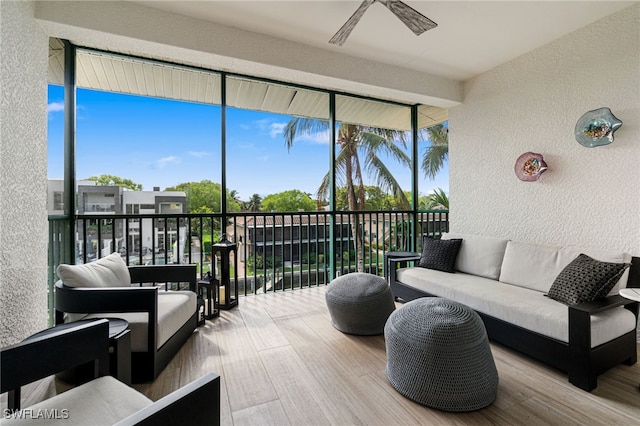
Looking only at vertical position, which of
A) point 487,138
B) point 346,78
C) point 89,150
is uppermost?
point 346,78

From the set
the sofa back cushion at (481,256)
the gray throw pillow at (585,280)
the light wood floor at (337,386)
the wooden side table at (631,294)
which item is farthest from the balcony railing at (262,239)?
the wooden side table at (631,294)

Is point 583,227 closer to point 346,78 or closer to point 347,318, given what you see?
point 347,318

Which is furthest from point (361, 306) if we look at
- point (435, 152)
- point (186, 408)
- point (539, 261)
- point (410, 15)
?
point (435, 152)

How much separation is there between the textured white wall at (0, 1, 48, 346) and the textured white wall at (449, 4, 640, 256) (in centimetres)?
461

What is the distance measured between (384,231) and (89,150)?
3966 mm

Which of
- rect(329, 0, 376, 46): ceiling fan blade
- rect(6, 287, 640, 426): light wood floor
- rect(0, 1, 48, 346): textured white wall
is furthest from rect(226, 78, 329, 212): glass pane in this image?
rect(6, 287, 640, 426): light wood floor

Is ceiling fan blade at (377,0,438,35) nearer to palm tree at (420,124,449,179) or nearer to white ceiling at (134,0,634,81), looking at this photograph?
white ceiling at (134,0,634,81)

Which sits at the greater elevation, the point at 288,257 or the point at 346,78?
the point at 346,78

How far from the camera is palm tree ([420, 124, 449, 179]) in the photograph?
504 cm

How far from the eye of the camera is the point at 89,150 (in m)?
3.05

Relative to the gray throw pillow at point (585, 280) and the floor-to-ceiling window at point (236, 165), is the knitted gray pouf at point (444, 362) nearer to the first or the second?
the gray throw pillow at point (585, 280)

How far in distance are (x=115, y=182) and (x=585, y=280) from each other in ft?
14.3

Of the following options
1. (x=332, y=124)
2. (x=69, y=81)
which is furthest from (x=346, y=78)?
(x=69, y=81)

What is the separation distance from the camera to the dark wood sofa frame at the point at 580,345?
1.82 metres
